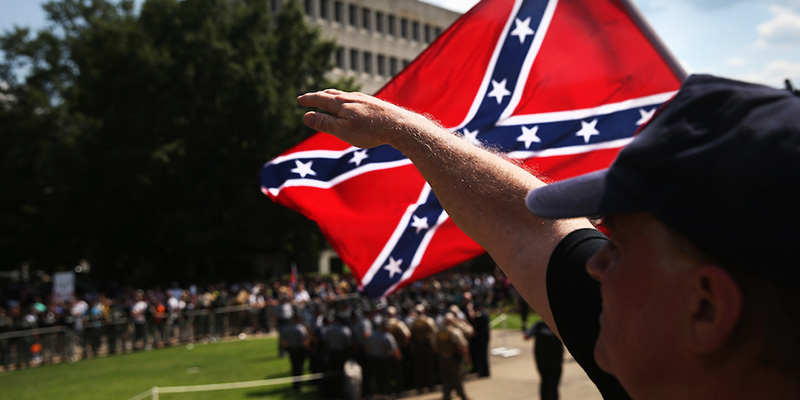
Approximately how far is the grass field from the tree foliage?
16.8 metres

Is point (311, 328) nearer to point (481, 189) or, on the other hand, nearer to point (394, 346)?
point (394, 346)

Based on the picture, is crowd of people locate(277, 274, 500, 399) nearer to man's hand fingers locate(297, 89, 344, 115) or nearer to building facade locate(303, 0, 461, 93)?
man's hand fingers locate(297, 89, 344, 115)

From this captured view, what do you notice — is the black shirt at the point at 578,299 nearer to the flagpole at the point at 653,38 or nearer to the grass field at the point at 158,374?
the flagpole at the point at 653,38

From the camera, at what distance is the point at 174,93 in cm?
3906

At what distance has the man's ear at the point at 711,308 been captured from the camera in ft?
2.91

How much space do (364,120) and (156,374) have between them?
18.2 metres

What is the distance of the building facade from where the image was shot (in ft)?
192

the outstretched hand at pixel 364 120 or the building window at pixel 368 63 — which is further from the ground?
the building window at pixel 368 63

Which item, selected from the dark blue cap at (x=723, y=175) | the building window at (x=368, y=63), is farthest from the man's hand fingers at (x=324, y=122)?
the building window at (x=368, y=63)

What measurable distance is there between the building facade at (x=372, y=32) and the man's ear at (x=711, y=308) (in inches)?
2240

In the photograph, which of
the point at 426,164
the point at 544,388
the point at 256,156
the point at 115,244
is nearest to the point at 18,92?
the point at 115,244

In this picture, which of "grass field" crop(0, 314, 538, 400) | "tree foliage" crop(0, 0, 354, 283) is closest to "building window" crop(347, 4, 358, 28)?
"tree foliage" crop(0, 0, 354, 283)

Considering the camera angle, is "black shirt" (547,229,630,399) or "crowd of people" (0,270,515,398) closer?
"black shirt" (547,229,630,399)

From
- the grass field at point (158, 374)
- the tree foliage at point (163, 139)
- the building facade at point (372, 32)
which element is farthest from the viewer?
the building facade at point (372, 32)
